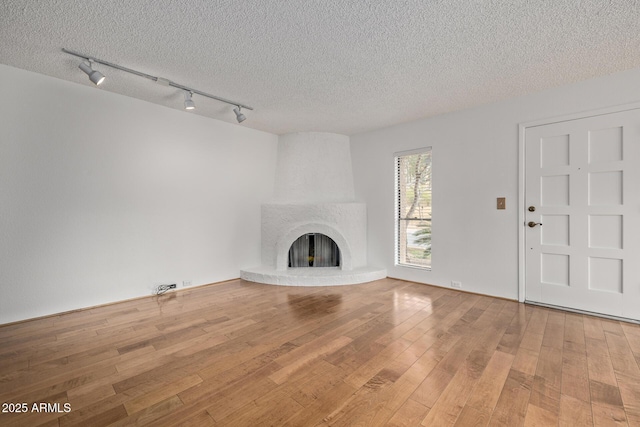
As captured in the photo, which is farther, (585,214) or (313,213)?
(313,213)

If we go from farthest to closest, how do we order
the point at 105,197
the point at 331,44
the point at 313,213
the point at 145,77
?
1. the point at 313,213
2. the point at 105,197
3. the point at 145,77
4. the point at 331,44

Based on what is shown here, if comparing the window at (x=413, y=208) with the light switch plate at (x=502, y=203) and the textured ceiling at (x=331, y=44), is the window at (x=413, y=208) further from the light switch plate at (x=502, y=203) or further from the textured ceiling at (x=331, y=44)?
the textured ceiling at (x=331, y=44)

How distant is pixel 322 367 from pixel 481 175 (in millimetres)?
3087

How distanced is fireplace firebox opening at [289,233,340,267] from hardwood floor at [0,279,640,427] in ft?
5.69

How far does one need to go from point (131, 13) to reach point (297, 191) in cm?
322

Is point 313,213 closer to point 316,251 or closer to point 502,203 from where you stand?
point 316,251

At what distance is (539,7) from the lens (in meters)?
1.91

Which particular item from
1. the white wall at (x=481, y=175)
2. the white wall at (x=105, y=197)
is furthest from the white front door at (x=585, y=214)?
the white wall at (x=105, y=197)

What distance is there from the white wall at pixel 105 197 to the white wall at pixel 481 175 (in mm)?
2737

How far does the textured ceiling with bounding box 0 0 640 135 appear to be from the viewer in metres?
1.93

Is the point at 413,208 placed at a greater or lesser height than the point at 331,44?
lesser

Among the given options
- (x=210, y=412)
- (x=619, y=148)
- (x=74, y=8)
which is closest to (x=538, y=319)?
(x=619, y=148)

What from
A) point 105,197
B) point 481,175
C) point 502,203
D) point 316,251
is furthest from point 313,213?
point 105,197

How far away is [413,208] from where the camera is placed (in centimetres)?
440
